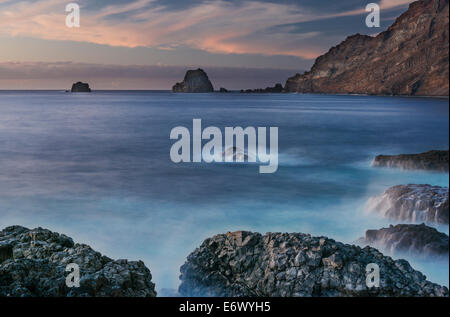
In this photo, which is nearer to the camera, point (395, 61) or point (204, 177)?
point (395, 61)

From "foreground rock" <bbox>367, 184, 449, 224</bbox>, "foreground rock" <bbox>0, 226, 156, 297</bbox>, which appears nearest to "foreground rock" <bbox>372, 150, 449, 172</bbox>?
"foreground rock" <bbox>367, 184, 449, 224</bbox>

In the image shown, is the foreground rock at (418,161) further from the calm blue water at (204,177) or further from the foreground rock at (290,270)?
the foreground rock at (290,270)

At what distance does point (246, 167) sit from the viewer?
17.2 ft

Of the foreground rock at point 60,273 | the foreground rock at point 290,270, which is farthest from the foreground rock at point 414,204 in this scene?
the foreground rock at point 60,273

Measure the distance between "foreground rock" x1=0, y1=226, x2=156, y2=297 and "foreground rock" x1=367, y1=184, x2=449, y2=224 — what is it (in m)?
2.70

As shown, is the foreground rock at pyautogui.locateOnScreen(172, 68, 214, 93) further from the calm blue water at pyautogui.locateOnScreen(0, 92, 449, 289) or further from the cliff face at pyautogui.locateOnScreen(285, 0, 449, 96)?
the cliff face at pyautogui.locateOnScreen(285, 0, 449, 96)

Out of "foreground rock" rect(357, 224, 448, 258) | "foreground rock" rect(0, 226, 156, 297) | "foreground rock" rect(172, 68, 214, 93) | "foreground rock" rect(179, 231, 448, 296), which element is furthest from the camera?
"foreground rock" rect(172, 68, 214, 93)

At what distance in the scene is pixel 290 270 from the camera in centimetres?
298

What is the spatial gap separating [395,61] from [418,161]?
4.50 feet

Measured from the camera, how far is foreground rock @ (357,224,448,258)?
3.38m

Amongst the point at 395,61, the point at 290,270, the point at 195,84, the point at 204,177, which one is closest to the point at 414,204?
the point at 290,270

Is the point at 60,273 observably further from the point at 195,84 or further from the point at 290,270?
the point at 195,84

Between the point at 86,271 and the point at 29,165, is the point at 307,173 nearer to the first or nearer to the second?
the point at 86,271

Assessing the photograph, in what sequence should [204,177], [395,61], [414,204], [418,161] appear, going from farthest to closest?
[204,177] → [395,61] → [418,161] → [414,204]
